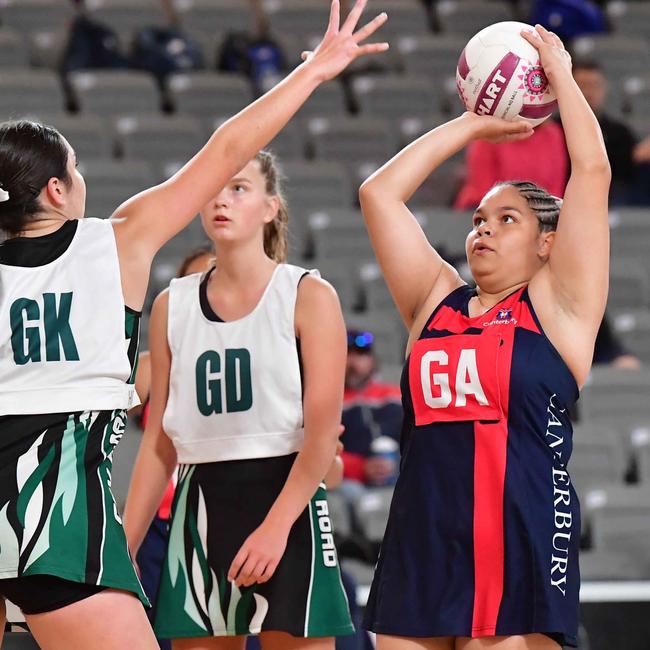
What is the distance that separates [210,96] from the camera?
894 cm

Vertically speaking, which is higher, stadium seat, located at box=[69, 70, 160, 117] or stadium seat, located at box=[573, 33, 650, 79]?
stadium seat, located at box=[573, 33, 650, 79]

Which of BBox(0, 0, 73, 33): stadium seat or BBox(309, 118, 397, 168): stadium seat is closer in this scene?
BBox(309, 118, 397, 168): stadium seat

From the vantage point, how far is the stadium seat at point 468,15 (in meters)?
10.5

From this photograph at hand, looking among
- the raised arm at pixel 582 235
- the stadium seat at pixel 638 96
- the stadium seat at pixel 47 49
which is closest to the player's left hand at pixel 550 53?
the raised arm at pixel 582 235

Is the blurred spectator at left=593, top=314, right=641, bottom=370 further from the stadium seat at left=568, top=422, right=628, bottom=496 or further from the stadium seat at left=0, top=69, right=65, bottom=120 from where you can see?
the stadium seat at left=0, top=69, right=65, bottom=120

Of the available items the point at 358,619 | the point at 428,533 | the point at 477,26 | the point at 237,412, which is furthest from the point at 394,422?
the point at 477,26

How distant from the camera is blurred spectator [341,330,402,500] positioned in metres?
6.36

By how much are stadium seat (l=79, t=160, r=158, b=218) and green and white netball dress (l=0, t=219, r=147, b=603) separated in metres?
4.95

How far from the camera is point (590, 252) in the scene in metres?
3.05

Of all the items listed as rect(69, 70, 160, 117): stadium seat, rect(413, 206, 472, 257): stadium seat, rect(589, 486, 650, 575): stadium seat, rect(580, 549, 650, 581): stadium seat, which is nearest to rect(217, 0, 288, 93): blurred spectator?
rect(69, 70, 160, 117): stadium seat

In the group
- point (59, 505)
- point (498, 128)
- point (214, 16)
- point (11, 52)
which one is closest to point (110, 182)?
point (11, 52)

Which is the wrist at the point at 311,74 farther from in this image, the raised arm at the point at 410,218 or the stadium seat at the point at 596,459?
the stadium seat at the point at 596,459

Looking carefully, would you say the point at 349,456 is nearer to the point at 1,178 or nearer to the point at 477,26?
the point at 1,178

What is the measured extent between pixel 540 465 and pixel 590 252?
520 mm
